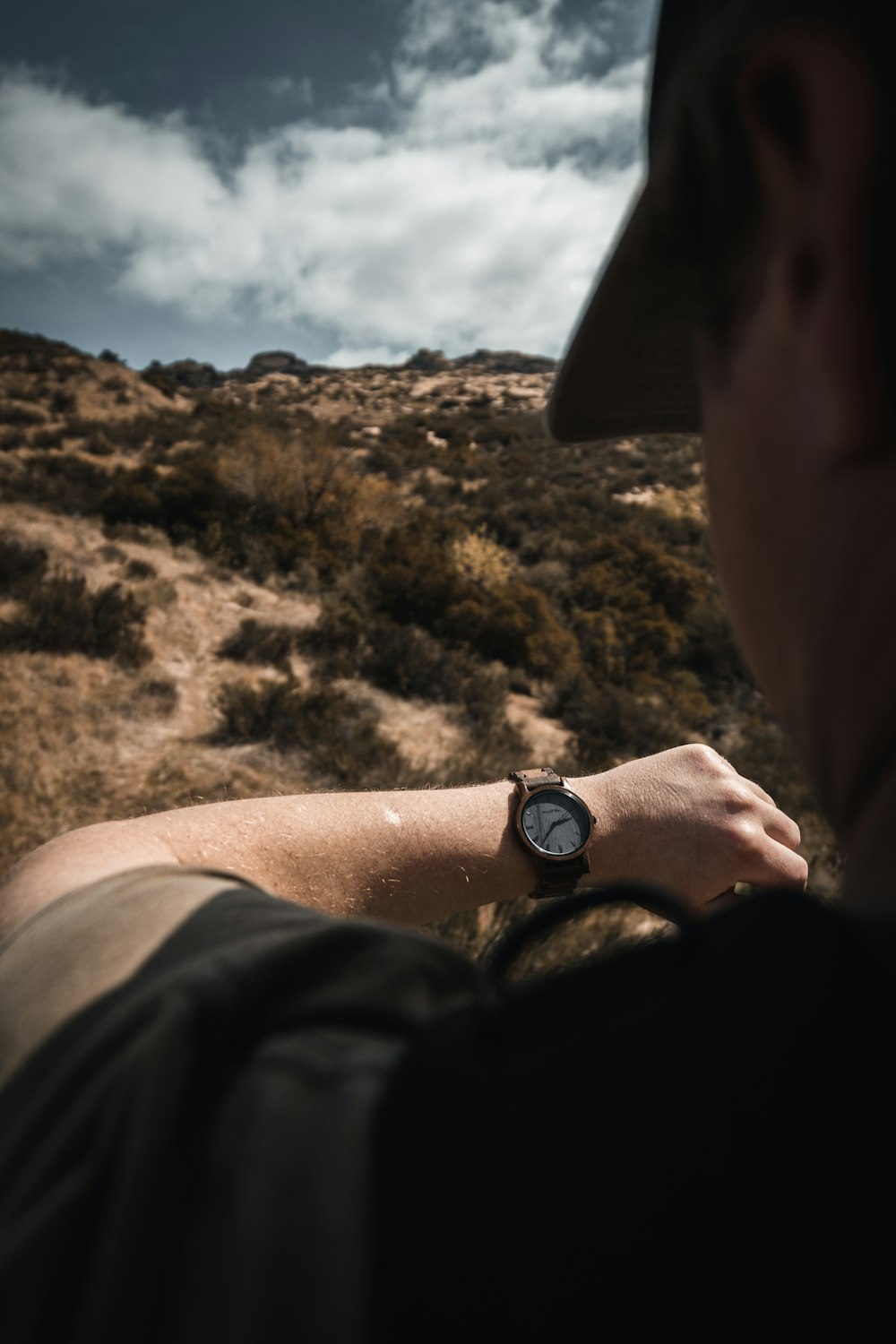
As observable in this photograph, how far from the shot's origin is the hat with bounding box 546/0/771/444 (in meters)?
0.63

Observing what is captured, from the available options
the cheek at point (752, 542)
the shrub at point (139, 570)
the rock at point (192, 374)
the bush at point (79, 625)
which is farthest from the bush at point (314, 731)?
the rock at point (192, 374)

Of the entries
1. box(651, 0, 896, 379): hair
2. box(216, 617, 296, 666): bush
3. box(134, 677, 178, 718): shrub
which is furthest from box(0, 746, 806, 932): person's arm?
box(216, 617, 296, 666): bush

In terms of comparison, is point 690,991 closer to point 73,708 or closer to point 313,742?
point 313,742

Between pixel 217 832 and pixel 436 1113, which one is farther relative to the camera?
pixel 217 832

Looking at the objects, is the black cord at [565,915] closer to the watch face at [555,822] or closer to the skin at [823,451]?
the skin at [823,451]

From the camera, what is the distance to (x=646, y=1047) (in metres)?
0.40

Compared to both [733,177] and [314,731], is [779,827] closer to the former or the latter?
[733,177]

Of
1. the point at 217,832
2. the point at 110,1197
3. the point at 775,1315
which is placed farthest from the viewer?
the point at 217,832

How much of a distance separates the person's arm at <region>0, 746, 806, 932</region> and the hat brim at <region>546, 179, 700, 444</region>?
0.79 meters

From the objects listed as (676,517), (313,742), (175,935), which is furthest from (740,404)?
(676,517)

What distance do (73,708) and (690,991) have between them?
5.57 metres

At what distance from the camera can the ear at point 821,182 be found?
457mm

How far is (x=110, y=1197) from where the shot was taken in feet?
1.40

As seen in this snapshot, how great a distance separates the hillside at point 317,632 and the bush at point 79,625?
0.9 inches
